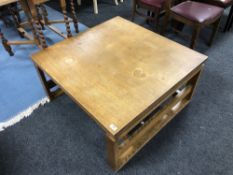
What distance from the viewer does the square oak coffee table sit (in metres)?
1.03

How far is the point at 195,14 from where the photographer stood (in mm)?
1839

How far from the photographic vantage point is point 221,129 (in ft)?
4.78

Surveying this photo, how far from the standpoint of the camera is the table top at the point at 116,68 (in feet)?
3.39

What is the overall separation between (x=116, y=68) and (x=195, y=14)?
1112mm

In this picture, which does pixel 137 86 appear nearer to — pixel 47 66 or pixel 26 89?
pixel 47 66

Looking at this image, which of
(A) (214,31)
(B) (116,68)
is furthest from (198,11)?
(B) (116,68)

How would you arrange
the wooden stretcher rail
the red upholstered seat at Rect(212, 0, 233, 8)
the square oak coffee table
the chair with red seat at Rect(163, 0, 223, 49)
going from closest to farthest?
the square oak coffee table
the wooden stretcher rail
the chair with red seat at Rect(163, 0, 223, 49)
the red upholstered seat at Rect(212, 0, 233, 8)

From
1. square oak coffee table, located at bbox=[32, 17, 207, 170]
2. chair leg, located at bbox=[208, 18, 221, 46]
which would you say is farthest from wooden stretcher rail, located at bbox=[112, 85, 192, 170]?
chair leg, located at bbox=[208, 18, 221, 46]

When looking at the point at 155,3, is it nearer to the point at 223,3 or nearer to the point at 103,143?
the point at 223,3

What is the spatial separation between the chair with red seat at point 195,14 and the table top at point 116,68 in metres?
0.59

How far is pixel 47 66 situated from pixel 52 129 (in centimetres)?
50

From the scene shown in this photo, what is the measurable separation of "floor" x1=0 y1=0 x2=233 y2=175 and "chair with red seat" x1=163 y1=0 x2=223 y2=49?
58 cm

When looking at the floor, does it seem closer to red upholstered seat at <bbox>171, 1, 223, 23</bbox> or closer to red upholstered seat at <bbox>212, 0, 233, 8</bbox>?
red upholstered seat at <bbox>171, 1, 223, 23</bbox>

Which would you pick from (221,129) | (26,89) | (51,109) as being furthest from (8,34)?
(221,129)
